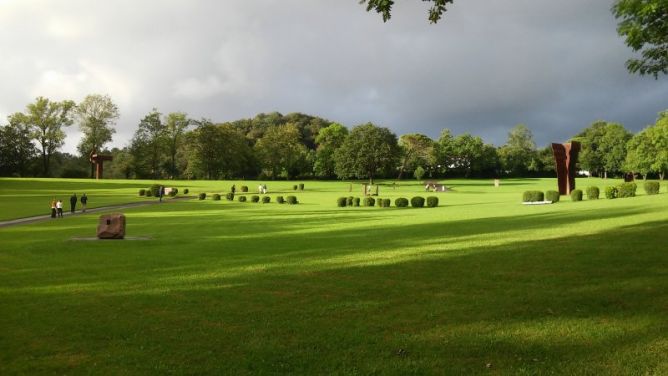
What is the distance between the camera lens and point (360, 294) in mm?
9336

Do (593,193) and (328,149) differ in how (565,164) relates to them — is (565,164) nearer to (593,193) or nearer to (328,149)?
(593,193)

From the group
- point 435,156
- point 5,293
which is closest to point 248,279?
point 5,293

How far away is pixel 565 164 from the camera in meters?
40.8

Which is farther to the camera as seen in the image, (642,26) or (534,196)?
(534,196)

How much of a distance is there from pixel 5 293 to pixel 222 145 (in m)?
88.7

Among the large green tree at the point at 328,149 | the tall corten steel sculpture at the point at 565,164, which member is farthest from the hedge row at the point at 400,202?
the large green tree at the point at 328,149

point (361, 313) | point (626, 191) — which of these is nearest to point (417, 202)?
point (626, 191)

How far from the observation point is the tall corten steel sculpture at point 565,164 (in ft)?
133

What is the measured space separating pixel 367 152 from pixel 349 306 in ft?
274

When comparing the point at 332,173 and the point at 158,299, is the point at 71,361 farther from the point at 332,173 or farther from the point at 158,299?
the point at 332,173

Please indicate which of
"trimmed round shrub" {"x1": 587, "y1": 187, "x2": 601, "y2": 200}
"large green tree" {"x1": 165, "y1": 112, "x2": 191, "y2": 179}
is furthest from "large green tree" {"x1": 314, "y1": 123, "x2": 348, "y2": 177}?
"trimmed round shrub" {"x1": 587, "y1": 187, "x2": 601, "y2": 200}

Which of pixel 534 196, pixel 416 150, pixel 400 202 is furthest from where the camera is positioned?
pixel 416 150

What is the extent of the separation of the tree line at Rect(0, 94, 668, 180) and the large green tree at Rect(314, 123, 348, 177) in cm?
22

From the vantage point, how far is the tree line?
9256 cm
